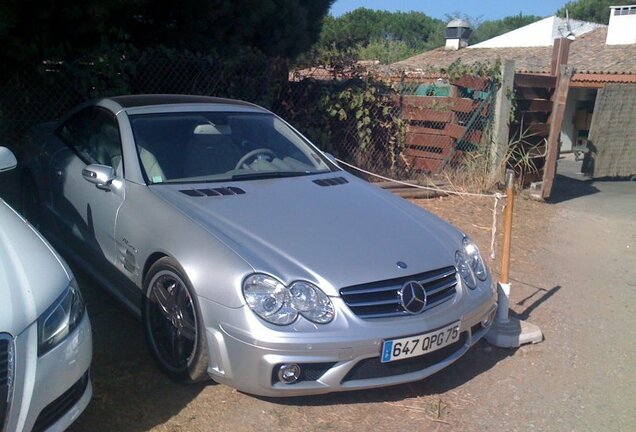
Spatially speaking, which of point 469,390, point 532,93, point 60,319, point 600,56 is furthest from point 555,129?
point 600,56

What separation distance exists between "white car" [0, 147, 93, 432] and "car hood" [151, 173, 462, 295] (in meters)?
0.89

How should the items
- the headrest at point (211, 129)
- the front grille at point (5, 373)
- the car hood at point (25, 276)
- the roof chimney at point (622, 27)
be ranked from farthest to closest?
the roof chimney at point (622, 27) < the headrest at point (211, 129) < the car hood at point (25, 276) < the front grille at point (5, 373)

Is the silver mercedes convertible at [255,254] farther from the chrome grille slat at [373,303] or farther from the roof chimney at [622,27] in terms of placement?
the roof chimney at [622,27]

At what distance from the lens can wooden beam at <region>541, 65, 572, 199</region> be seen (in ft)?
32.1

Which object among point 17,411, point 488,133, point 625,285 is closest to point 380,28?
point 488,133

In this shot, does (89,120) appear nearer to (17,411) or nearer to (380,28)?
(17,411)

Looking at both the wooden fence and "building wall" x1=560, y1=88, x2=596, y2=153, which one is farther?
"building wall" x1=560, y1=88, x2=596, y2=153

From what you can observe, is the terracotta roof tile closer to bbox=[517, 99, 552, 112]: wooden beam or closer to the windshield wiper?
bbox=[517, 99, 552, 112]: wooden beam

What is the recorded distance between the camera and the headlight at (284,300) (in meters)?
3.42

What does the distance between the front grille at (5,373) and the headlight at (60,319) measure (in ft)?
0.43

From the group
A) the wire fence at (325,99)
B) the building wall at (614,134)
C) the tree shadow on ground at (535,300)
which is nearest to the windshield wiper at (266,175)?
the tree shadow on ground at (535,300)

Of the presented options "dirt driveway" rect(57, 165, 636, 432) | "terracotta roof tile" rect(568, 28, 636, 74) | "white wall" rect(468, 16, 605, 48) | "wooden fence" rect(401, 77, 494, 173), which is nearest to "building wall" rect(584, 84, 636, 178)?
"wooden fence" rect(401, 77, 494, 173)

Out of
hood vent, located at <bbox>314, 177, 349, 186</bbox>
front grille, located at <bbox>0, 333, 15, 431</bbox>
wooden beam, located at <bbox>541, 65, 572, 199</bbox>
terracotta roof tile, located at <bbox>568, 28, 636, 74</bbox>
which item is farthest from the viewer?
terracotta roof tile, located at <bbox>568, 28, 636, 74</bbox>

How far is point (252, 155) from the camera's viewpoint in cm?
503
